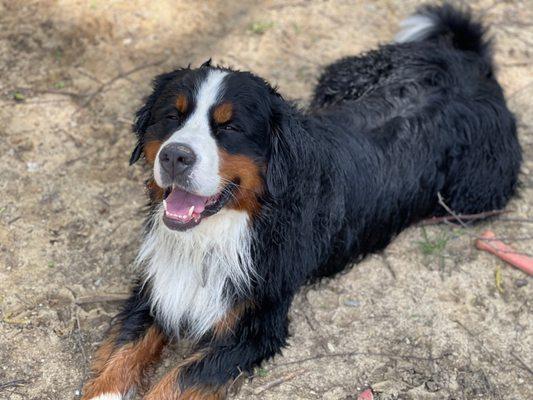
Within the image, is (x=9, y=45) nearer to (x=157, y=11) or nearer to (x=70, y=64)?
(x=70, y=64)

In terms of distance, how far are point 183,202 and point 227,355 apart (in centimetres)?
86

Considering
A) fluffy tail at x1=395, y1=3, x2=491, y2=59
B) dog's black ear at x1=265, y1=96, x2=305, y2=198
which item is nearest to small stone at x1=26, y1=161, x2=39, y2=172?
dog's black ear at x1=265, y1=96, x2=305, y2=198

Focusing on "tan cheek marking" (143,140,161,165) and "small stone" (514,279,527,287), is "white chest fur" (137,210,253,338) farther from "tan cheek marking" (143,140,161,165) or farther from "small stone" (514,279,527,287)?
"small stone" (514,279,527,287)

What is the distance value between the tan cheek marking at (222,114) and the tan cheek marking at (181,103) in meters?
0.16

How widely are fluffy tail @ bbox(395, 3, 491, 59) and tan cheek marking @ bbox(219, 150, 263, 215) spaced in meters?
2.50

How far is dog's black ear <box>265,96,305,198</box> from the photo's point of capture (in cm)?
327

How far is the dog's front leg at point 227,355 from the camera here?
3434 millimetres

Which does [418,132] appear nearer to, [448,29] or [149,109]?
[448,29]

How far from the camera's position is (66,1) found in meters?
5.80

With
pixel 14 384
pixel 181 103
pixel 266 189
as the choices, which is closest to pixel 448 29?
pixel 266 189

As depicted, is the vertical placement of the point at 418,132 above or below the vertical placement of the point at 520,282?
above

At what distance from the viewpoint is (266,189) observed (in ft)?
10.8

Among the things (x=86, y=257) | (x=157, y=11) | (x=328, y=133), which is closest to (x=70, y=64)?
(x=157, y=11)

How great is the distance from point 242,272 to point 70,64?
2849 mm
